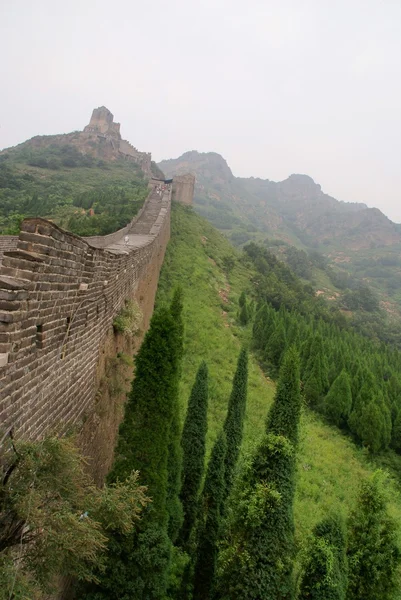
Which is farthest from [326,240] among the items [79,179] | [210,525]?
[210,525]

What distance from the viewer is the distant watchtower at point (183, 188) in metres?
54.4

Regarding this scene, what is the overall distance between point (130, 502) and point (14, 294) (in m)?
2.00

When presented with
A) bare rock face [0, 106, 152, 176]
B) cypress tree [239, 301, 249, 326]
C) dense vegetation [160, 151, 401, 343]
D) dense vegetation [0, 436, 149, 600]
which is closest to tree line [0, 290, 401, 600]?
dense vegetation [0, 436, 149, 600]

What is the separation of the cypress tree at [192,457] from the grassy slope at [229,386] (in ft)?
6.74

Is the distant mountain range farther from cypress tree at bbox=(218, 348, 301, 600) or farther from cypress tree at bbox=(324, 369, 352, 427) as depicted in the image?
cypress tree at bbox=(218, 348, 301, 600)

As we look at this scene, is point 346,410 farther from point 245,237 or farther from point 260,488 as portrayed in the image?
point 245,237

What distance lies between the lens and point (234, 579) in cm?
780

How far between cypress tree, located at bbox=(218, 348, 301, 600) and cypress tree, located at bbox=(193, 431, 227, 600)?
2.50 m

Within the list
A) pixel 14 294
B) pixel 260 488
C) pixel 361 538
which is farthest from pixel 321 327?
pixel 14 294

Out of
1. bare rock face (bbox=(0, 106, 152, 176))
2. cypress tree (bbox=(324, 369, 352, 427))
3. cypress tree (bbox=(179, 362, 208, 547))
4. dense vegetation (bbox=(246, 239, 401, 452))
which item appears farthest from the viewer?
bare rock face (bbox=(0, 106, 152, 176))

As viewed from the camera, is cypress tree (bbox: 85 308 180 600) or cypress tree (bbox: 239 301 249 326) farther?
cypress tree (bbox: 239 301 249 326)

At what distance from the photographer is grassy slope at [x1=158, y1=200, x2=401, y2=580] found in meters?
16.5

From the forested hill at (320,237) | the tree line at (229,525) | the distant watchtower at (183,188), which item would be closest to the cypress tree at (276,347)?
the tree line at (229,525)

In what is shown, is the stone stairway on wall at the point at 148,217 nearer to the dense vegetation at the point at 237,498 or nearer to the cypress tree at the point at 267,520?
the dense vegetation at the point at 237,498
